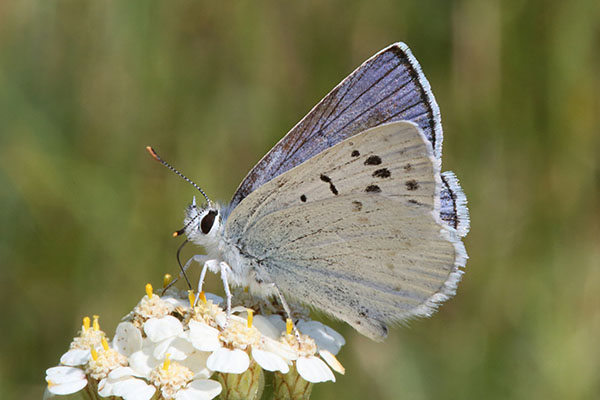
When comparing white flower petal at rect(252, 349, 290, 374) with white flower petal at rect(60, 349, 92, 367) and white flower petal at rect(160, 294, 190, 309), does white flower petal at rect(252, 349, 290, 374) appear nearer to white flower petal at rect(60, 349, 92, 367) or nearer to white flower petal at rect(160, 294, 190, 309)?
white flower petal at rect(160, 294, 190, 309)

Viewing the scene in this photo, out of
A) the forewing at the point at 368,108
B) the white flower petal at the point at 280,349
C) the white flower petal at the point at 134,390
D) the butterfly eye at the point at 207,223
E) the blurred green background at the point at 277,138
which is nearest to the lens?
the white flower petal at the point at 134,390

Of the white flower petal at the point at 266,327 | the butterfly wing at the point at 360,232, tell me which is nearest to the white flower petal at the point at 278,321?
the white flower petal at the point at 266,327

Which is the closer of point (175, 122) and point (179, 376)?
point (179, 376)

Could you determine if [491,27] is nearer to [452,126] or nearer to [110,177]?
[452,126]

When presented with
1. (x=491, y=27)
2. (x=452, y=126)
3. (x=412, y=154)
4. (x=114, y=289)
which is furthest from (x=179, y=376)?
(x=491, y=27)

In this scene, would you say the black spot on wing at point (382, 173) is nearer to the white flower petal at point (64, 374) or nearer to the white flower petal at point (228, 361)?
the white flower petal at point (228, 361)

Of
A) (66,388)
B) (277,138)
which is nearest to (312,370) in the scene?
(66,388)
